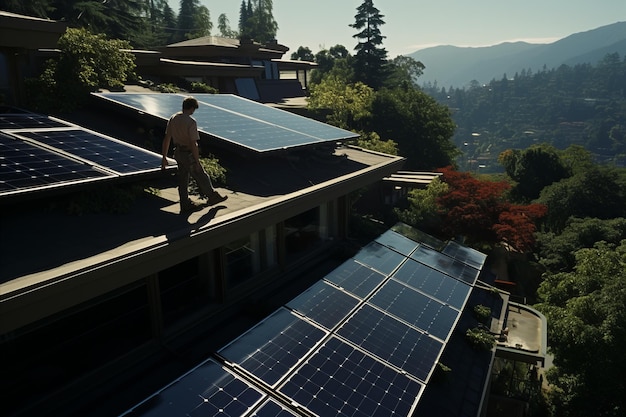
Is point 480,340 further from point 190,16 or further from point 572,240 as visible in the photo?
point 190,16

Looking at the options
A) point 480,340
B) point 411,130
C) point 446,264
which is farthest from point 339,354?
point 411,130

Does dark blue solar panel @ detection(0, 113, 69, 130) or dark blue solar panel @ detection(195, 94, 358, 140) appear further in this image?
dark blue solar panel @ detection(195, 94, 358, 140)

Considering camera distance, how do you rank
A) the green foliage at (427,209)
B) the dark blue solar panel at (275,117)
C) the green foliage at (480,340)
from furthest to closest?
the green foliage at (427,209) < the dark blue solar panel at (275,117) < the green foliage at (480,340)

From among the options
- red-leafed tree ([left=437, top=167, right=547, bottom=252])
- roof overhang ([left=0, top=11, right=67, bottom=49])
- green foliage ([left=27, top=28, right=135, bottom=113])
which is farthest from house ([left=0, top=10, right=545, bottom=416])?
red-leafed tree ([left=437, top=167, right=547, bottom=252])

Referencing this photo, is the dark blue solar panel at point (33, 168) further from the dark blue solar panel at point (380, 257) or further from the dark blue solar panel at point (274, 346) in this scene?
the dark blue solar panel at point (380, 257)

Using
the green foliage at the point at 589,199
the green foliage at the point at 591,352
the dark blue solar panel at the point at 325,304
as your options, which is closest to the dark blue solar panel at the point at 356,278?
the dark blue solar panel at the point at 325,304

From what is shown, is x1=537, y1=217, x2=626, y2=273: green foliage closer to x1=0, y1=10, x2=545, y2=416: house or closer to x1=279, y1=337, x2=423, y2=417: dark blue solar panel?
x1=0, y1=10, x2=545, y2=416: house
